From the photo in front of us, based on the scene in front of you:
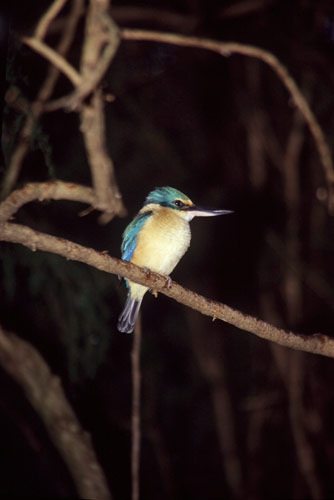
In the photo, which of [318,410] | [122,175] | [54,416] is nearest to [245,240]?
[122,175]

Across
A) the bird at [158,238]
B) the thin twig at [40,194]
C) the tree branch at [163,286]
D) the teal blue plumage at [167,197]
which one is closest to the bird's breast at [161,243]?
the bird at [158,238]

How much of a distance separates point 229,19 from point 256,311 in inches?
95.2

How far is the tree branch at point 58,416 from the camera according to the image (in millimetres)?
2344

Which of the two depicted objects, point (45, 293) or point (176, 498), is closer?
point (45, 293)

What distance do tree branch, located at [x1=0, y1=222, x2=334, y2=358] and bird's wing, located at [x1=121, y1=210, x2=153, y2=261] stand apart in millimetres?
708

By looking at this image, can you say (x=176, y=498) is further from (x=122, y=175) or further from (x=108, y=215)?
(x=108, y=215)

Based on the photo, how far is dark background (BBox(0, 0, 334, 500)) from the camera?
373 cm

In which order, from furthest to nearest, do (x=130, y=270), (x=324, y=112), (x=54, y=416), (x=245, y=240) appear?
(x=245, y=240) < (x=324, y=112) < (x=54, y=416) < (x=130, y=270)

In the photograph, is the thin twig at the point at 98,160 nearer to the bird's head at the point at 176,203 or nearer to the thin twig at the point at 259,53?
the thin twig at the point at 259,53

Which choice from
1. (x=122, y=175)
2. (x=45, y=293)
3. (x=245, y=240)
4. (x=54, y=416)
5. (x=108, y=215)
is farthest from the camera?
(x=245, y=240)

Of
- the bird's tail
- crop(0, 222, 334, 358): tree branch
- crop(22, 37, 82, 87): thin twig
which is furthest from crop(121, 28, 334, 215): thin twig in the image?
the bird's tail

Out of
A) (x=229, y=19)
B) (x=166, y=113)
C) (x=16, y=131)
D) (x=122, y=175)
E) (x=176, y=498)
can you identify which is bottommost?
(x=176, y=498)

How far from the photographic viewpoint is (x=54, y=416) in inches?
93.7

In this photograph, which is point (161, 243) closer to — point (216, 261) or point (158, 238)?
point (158, 238)
